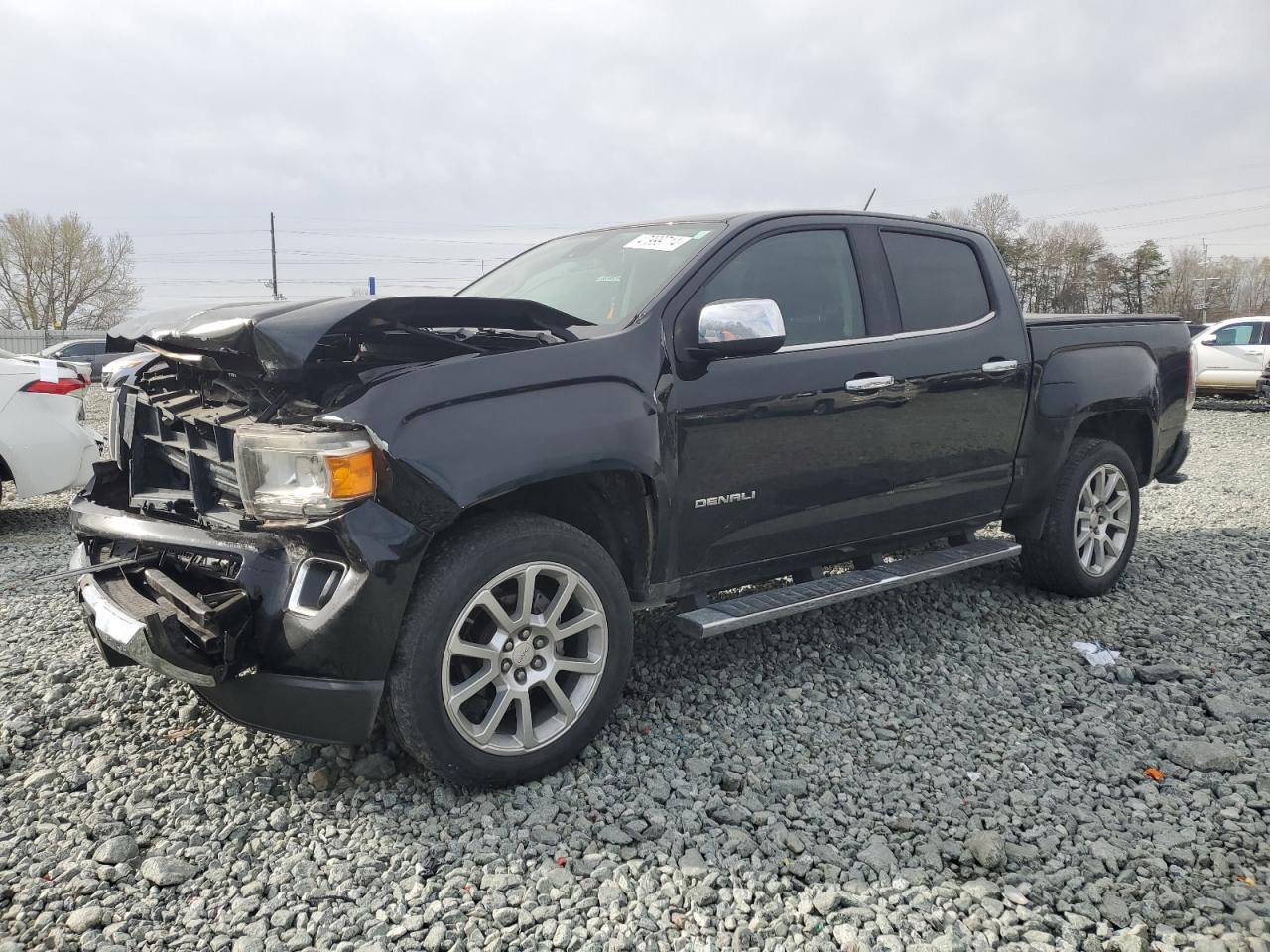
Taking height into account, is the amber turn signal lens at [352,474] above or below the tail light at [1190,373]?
below

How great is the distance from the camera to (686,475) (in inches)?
132

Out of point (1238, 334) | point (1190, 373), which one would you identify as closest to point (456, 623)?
point (1190, 373)

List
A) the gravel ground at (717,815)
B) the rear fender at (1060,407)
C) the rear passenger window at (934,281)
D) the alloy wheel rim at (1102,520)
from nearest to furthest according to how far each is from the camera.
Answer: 1. the gravel ground at (717,815)
2. the rear passenger window at (934,281)
3. the rear fender at (1060,407)
4. the alloy wheel rim at (1102,520)

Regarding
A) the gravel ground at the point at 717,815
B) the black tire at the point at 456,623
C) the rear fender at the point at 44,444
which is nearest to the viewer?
the gravel ground at the point at 717,815

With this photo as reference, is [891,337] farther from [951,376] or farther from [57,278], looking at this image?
[57,278]

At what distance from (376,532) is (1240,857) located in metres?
2.67

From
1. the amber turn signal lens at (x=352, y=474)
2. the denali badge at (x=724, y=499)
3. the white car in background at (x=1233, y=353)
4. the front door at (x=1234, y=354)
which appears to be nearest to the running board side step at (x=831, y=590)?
the denali badge at (x=724, y=499)

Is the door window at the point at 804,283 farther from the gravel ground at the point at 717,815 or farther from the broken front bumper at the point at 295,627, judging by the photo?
the broken front bumper at the point at 295,627

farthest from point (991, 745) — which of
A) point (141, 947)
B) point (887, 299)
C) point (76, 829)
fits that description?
point (76, 829)

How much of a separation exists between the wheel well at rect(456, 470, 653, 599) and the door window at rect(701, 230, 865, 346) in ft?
2.68

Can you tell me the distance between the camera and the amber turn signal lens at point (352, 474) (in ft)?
8.63

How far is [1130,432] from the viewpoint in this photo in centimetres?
537

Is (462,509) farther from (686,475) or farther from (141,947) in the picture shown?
(141,947)

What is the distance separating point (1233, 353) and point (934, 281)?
52.8 ft
